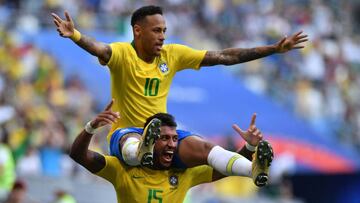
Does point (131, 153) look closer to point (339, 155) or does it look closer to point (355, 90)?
point (339, 155)

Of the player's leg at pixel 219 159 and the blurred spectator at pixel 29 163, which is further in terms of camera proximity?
the blurred spectator at pixel 29 163

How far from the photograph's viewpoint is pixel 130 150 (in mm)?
11320

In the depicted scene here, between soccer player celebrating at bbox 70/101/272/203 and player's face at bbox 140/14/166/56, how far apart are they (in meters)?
0.80

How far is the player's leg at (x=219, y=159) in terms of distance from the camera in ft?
35.2

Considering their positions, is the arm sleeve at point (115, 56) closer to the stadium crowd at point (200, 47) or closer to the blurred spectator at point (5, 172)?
the blurred spectator at point (5, 172)

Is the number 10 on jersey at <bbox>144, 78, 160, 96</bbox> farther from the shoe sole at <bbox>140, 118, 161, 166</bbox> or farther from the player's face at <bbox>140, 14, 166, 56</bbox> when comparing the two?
the shoe sole at <bbox>140, 118, 161, 166</bbox>

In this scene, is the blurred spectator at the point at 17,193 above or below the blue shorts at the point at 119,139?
below

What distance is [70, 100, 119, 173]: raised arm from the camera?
431 inches

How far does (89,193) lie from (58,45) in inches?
193

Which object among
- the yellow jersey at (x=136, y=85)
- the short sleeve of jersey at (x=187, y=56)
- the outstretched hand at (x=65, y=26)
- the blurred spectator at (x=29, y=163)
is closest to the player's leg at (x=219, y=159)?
the yellow jersey at (x=136, y=85)

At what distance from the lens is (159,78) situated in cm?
1211

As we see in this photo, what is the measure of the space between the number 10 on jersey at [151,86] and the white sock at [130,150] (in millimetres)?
729

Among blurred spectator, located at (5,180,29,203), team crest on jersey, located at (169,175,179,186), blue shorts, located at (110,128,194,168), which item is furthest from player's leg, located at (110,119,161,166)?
Answer: blurred spectator, located at (5,180,29,203)

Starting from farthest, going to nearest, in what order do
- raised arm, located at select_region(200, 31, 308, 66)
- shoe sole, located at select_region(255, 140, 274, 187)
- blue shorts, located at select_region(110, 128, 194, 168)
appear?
raised arm, located at select_region(200, 31, 308, 66), blue shorts, located at select_region(110, 128, 194, 168), shoe sole, located at select_region(255, 140, 274, 187)
